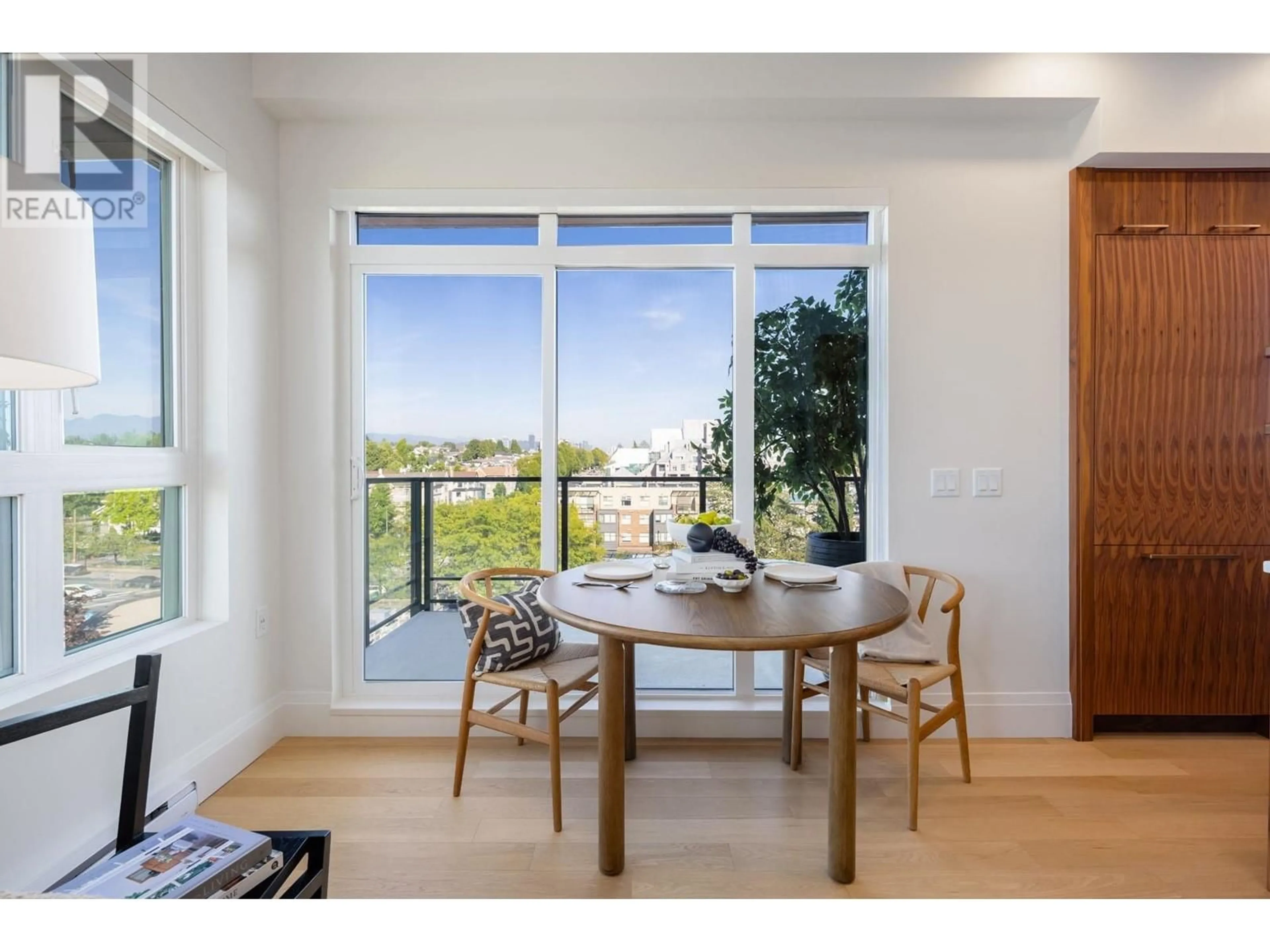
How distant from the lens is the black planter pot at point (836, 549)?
9.30ft

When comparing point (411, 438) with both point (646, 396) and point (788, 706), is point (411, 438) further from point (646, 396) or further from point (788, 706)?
point (788, 706)

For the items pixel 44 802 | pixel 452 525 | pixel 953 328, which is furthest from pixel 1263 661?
pixel 44 802

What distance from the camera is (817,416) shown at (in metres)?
2.84

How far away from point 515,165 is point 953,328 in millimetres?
1977

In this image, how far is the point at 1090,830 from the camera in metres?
2.01

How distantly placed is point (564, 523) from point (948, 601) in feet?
5.20

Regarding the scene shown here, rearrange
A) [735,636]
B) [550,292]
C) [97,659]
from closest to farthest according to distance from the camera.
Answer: [735,636] → [97,659] → [550,292]

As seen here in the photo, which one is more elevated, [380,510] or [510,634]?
[380,510]

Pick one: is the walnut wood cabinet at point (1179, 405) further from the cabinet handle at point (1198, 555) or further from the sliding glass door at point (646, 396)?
the sliding glass door at point (646, 396)

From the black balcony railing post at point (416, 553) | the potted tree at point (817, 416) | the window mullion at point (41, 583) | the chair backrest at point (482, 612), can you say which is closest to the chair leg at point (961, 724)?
the potted tree at point (817, 416)

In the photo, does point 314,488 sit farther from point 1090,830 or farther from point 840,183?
point 1090,830

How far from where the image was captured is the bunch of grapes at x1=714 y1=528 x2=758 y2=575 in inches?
83.6

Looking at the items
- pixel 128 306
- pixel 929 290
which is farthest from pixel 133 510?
pixel 929 290

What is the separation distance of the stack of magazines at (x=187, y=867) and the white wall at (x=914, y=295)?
146 centimetres
